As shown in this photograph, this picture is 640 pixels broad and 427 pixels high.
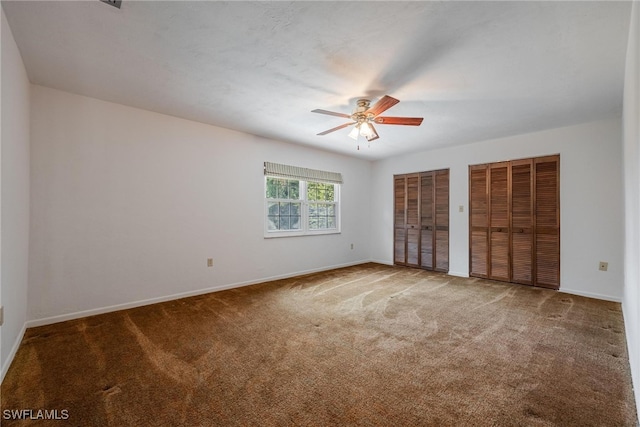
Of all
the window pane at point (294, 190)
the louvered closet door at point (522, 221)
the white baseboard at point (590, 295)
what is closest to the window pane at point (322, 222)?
the window pane at point (294, 190)

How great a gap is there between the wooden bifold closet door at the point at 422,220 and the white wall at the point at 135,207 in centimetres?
258

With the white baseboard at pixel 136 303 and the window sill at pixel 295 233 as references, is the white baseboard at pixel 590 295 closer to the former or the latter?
the window sill at pixel 295 233

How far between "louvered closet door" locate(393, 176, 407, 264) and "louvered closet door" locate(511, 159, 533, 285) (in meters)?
1.88

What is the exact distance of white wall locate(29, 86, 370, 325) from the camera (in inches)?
109

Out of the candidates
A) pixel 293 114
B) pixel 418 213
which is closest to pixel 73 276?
pixel 293 114

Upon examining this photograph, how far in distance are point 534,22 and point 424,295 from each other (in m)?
3.06

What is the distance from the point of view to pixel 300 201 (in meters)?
5.00

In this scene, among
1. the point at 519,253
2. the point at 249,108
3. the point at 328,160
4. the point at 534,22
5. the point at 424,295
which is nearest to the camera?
the point at 534,22

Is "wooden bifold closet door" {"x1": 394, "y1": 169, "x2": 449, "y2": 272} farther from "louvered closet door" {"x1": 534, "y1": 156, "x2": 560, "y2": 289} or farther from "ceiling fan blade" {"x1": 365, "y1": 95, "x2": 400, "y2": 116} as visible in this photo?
"ceiling fan blade" {"x1": 365, "y1": 95, "x2": 400, "y2": 116}

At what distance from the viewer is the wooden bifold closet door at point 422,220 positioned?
16.8 ft

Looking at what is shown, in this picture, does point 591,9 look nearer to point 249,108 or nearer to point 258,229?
point 249,108

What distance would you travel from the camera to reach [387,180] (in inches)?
237

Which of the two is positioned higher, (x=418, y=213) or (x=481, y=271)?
(x=418, y=213)

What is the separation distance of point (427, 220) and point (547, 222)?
181 centimetres
